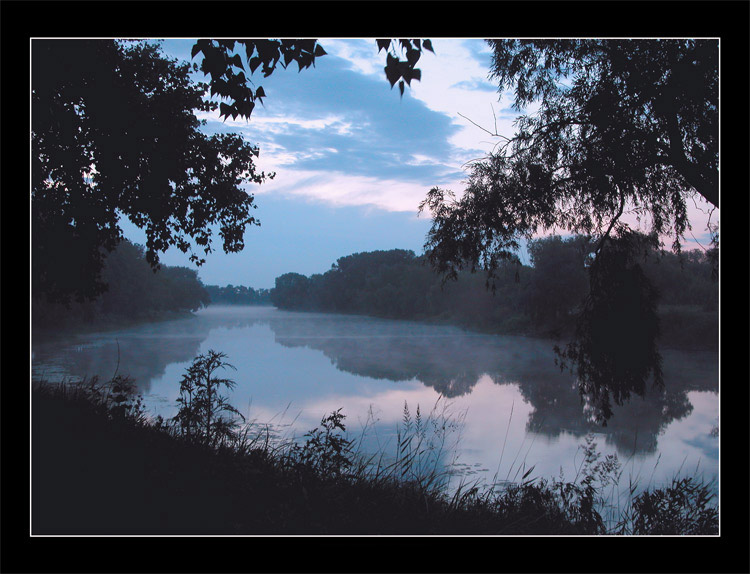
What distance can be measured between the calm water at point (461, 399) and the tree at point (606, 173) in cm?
159

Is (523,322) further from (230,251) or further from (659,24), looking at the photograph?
(659,24)

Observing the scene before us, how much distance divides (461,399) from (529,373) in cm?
712

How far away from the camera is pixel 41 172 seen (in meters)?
7.25

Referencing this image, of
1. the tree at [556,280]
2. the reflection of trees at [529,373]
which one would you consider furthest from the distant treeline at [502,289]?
the reflection of trees at [529,373]

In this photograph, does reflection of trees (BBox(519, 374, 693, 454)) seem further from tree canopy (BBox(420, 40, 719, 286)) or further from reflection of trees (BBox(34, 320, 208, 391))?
reflection of trees (BBox(34, 320, 208, 391))

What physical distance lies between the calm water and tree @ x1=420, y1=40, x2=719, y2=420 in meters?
1.59

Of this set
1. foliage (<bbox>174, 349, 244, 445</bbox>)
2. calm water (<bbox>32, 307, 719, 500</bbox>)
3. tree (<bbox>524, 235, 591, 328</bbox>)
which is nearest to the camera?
foliage (<bbox>174, 349, 244, 445</bbox>)

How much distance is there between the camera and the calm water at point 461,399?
11289mm

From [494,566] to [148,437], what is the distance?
3613 mm

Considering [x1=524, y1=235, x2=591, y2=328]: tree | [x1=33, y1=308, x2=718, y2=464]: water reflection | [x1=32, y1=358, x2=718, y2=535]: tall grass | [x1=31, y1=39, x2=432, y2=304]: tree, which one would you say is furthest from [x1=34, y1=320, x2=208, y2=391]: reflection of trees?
[x1=524, y1=235, x2=591, y2=328]: tree

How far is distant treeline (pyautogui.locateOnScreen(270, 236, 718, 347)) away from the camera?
26.4 m

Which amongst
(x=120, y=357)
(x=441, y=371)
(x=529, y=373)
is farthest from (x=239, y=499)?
(x=120, y=357)

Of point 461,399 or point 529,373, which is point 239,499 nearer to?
point 461,399
